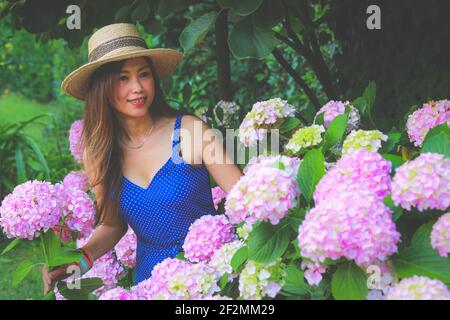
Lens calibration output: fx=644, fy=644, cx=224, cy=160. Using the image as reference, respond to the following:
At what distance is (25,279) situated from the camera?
475cm

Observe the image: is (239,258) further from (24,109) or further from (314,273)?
(24,109)

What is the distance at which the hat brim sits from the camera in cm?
221

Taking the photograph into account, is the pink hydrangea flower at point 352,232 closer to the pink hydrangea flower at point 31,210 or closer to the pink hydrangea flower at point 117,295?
the pink hydrangea flower at point 117,295

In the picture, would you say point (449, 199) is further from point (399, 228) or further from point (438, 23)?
point (438, 23)

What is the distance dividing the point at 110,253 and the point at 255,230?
1199 millimetres

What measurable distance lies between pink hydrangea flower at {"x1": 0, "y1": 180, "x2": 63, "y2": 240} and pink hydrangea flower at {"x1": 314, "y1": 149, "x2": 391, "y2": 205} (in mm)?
721

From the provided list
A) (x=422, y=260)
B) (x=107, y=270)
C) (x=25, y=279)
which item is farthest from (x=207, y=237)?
(x=25, y=279)

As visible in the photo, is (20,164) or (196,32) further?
(20,164)

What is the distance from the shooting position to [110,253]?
7.76ft

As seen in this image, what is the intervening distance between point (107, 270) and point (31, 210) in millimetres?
714

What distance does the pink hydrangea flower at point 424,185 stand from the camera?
1.11 metres

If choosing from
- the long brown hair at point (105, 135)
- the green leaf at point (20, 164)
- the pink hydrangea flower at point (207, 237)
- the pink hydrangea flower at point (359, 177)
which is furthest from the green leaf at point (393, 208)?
the green leaf at point (20, 164)
